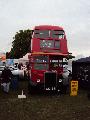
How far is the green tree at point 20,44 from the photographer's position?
298ft

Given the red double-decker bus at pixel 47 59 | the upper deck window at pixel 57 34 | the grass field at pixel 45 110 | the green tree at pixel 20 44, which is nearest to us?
the grass field at pixel 45 110

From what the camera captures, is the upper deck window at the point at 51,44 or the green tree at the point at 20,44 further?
the green tree at the point at 20,44

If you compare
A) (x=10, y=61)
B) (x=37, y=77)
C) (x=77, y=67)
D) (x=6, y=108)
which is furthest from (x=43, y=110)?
(x=10, y=61)

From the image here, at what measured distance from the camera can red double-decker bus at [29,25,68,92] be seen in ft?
80.5

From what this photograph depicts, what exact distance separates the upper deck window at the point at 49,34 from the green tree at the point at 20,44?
211 feet

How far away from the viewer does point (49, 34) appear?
25422 mm

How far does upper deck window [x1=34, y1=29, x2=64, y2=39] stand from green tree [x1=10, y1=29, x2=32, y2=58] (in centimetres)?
6420

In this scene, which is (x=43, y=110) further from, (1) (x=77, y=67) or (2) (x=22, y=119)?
(1) (x=77, y=67)

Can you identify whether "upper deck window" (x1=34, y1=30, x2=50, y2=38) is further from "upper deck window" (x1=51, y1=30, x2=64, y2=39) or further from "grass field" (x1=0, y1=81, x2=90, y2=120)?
"grass field" (x1=0, y1=81, x2=90, y2=120)

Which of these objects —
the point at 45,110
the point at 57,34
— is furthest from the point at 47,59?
the point at 45,110

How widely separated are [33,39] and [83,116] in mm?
10619

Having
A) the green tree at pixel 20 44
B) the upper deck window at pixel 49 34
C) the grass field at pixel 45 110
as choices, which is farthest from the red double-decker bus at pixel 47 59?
the green tree at pixel 20 44

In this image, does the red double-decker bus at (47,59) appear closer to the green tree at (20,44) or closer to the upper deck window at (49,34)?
the upper deck window at (49,34)

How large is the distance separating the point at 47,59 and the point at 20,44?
224 feet
